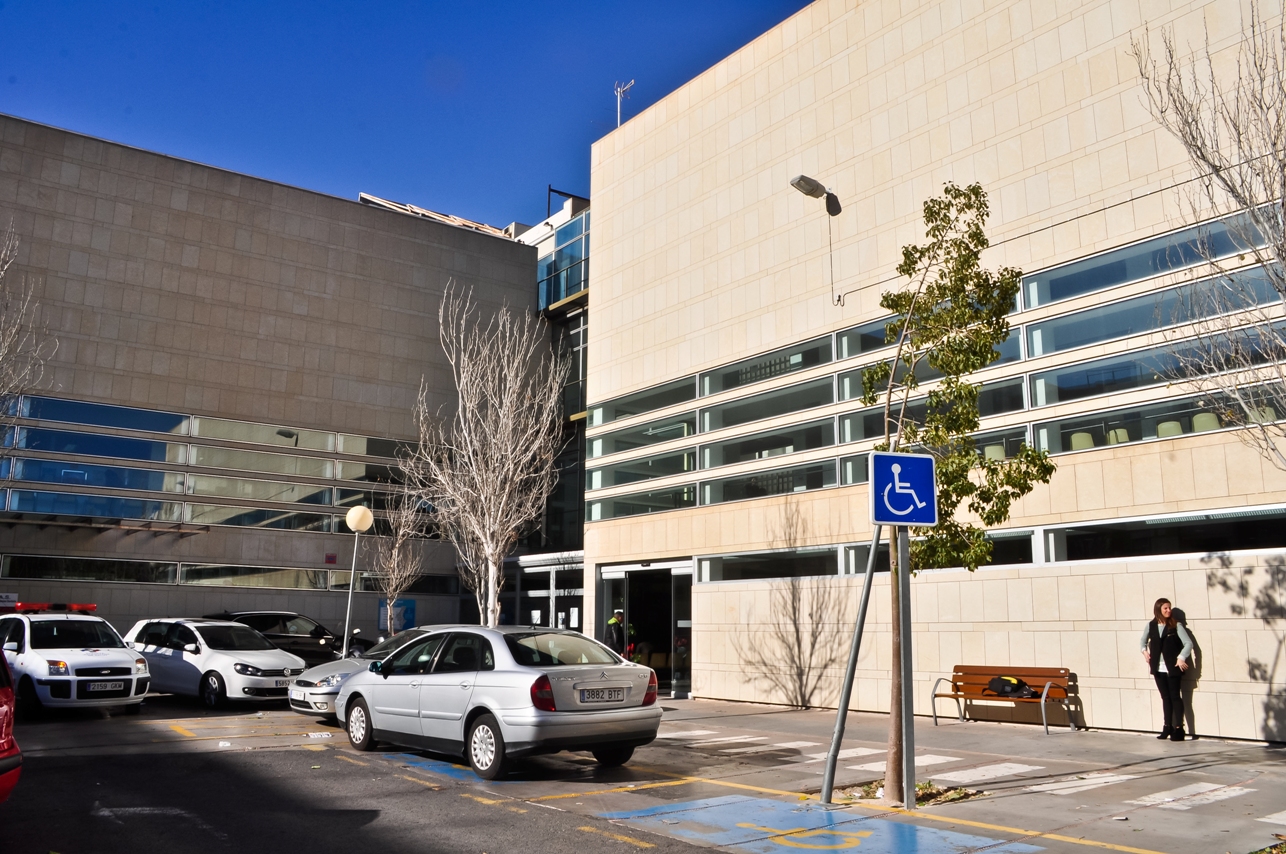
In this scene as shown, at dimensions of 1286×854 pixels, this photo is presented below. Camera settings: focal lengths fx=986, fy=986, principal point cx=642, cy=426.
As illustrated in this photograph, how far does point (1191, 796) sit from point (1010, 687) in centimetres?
520

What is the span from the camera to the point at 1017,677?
1427 centimetres

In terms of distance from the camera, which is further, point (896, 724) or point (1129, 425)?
point (1129, 425)

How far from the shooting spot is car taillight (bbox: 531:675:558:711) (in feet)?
31.9

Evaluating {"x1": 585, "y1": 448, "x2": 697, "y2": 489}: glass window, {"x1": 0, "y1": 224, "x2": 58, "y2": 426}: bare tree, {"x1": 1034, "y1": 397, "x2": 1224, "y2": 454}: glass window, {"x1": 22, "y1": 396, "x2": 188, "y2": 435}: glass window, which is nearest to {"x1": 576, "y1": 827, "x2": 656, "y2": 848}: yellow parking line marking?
{"x1": 1034, "y1": 397, "x2": 1224, "y2": 454}: glass window

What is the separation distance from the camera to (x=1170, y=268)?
13.6m

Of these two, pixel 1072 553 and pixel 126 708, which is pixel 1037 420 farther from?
pixel 126 708

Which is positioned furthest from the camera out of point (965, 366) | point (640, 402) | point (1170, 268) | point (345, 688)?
point (640, 402)

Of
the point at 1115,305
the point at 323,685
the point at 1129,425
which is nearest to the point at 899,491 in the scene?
the point at 1129,425

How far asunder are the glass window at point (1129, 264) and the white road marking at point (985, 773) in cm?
671

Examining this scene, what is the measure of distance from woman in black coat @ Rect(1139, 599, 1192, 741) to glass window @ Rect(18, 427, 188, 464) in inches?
1127

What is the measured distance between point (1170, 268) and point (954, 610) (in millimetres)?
6009

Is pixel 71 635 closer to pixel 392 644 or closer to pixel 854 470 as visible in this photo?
pixel 392 644

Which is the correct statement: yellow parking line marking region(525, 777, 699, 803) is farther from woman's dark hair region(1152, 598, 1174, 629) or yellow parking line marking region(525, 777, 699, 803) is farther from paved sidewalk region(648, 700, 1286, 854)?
woman's dark hair region(1152, 598, 1174, 629)

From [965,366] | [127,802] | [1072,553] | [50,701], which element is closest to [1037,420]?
[1072,553]
